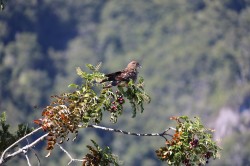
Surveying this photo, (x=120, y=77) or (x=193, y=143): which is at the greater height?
(x=120, y=77)

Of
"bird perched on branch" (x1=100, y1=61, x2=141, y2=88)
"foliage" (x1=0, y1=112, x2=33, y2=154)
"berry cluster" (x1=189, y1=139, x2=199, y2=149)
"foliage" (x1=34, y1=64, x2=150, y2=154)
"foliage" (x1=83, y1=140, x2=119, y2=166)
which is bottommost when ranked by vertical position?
"berry cluster" (x1=189, y1=139, x2=199, y2=149)

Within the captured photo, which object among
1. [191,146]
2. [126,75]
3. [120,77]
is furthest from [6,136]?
[191,146]

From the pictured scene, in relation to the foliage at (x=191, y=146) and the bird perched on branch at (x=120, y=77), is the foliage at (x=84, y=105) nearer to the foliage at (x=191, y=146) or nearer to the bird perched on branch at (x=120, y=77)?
the bird perched on branch at (x=120, y=77)

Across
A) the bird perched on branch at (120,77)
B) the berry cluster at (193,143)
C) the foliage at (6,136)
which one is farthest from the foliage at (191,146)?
the foliage at (6,136)

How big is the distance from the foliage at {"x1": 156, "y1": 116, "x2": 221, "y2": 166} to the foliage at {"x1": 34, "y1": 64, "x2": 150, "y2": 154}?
31.2 inches

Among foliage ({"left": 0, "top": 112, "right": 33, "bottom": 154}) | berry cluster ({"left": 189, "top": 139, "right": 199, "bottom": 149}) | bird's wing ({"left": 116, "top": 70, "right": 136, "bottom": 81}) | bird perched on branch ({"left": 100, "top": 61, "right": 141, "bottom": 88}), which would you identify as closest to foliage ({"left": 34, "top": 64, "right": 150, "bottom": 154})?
bird perched on branch ({"left": 100, "top": 61, "right": 141, "bottom": 88})

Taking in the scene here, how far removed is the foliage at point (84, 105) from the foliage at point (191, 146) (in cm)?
79

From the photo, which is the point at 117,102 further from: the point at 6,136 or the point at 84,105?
the point at 6,136

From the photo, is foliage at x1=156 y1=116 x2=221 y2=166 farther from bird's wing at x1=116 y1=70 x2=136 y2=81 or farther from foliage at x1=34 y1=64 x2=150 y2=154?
bird's wing at x1=116 y1=70 x2=136 y2=81

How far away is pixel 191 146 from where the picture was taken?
30.2 ft

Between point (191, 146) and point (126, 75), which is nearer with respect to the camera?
point (191, 146)

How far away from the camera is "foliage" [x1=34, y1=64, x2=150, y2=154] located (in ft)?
29.9

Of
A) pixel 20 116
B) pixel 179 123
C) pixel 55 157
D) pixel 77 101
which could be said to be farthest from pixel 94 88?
pixel 20 116

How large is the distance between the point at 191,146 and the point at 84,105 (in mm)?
1725
